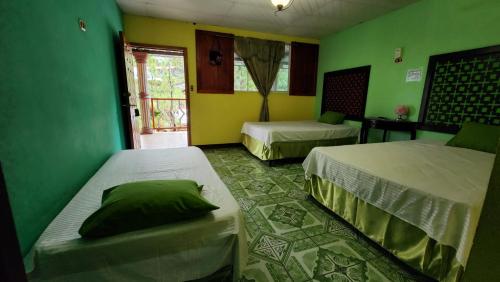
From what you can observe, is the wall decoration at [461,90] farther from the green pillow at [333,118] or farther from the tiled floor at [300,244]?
the tiled floor at [300,244]

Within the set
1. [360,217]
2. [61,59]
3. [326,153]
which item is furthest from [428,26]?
[61,59]

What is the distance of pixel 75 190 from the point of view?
1.44 meters

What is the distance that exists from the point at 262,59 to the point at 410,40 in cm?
256

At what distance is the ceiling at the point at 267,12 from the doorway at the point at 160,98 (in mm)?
2369

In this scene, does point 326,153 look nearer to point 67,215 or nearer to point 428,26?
point 67,215

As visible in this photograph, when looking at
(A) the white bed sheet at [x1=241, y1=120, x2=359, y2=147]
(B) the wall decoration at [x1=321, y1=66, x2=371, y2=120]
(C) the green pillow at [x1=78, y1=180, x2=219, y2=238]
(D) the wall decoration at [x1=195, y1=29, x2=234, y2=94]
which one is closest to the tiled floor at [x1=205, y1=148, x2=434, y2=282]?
(C) the green pillow at [x1=78, y1=180, x2=219, y2=238]

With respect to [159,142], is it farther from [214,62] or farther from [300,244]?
[300,244]

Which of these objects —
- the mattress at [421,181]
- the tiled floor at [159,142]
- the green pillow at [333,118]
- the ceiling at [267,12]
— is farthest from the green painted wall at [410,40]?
the tiled floor at [159,142]

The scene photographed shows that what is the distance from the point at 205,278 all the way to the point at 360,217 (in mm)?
1281

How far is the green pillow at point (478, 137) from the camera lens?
2105 mm

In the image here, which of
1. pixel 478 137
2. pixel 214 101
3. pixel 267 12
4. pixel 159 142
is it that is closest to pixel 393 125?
pixel 478 137

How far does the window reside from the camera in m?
4.54

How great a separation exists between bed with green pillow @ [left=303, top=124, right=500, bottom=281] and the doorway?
163 inches

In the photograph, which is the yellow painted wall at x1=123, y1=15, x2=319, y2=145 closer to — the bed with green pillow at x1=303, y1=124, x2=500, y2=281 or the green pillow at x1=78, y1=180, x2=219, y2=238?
the bed with green pillow at x1=303, y1=124, x2=500, y2=281
